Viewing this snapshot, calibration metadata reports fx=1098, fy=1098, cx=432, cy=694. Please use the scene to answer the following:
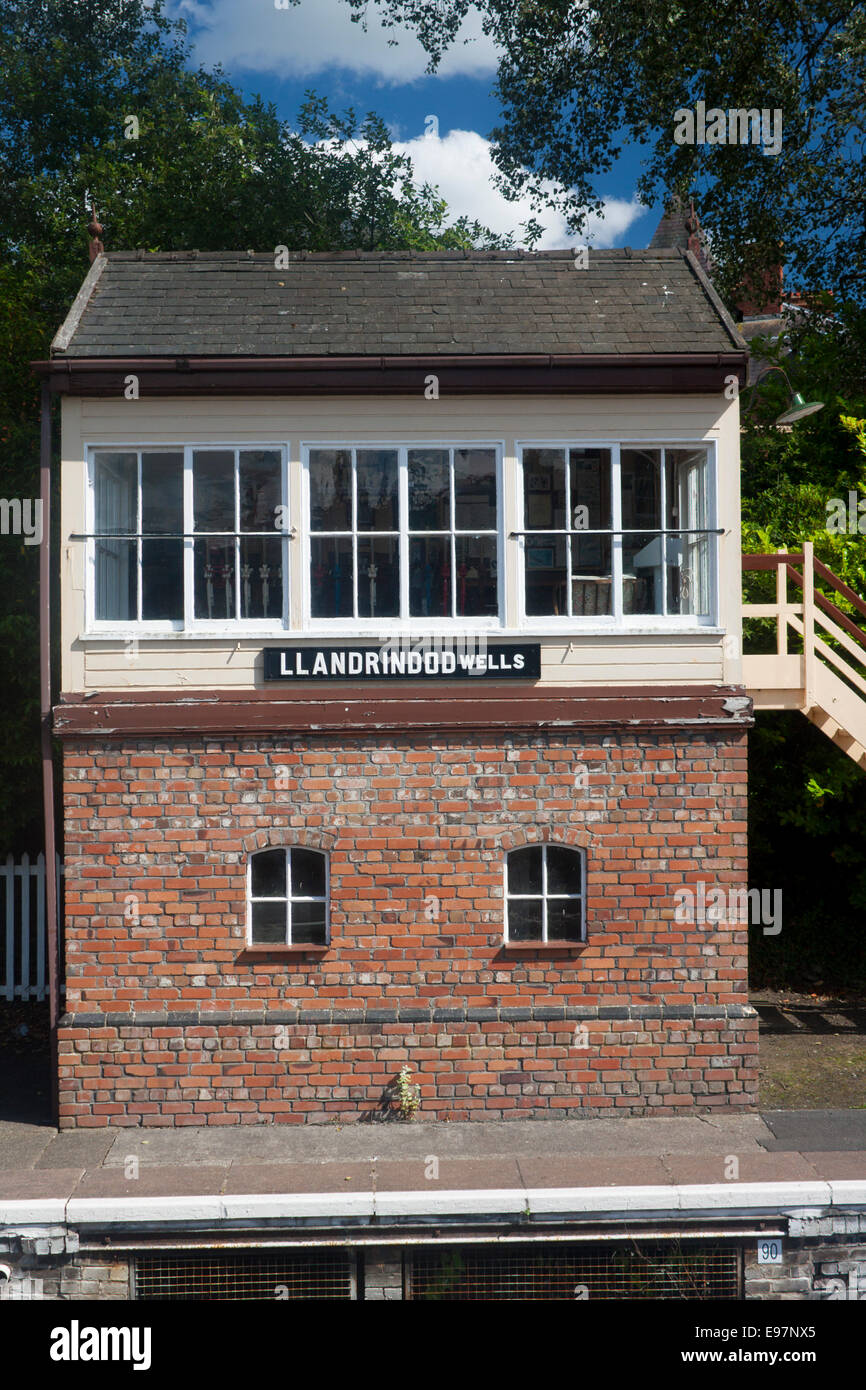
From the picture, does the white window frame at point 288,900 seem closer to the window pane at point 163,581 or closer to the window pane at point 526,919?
the window pane at point 526,919

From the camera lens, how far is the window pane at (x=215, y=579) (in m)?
9.47

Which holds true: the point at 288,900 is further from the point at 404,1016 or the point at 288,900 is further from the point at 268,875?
the point at 404,1016

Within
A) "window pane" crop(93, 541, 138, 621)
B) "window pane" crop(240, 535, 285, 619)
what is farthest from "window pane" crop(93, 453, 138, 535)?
"window pane" crop(240, 535, 285, 619)

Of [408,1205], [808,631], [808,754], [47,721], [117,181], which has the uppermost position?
[117,181]

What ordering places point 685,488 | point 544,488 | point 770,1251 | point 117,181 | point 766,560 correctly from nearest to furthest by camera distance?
point 770,1251 < point 544,488 < point 685,488 < point 766,560 < point 117,181

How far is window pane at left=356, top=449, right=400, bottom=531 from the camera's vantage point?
948 cm

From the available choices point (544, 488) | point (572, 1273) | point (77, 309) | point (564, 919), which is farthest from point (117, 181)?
point (572, 1273)

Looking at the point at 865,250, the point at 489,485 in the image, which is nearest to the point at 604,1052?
the point at 489,485

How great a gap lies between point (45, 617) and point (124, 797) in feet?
5.51

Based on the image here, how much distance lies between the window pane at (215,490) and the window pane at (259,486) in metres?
0.10

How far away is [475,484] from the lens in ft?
31.3

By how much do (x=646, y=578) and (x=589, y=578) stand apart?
0.58 metres

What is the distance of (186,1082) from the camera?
919cm
